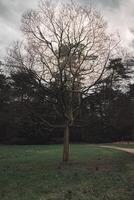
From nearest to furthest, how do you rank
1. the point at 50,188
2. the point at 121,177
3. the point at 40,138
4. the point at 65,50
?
the point at 50,188
the point at 121,177
the point at 65,50
the point at 40,138

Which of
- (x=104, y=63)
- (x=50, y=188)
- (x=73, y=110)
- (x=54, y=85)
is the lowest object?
(x=50, y=188)

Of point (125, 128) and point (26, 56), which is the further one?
point (125, 128)

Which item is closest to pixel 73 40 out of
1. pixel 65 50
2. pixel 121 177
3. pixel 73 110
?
pixel 65 50

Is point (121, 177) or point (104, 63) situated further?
point (104, 63)

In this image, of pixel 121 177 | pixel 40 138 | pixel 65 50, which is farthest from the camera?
pixel 40 138

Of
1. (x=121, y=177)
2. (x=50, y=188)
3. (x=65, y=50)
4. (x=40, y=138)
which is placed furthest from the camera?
(x=40, y=138)

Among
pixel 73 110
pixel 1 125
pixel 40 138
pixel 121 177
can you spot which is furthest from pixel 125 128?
pixel 121 177

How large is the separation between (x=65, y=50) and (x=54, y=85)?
2079 millimetres

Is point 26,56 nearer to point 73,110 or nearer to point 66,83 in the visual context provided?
point 66,83

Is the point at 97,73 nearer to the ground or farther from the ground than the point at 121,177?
farther from the ground

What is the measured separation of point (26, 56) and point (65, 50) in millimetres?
2197

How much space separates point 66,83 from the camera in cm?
1991

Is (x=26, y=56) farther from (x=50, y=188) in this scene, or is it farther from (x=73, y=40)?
(x=50, y=188)

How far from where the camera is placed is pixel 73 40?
19906 mm
